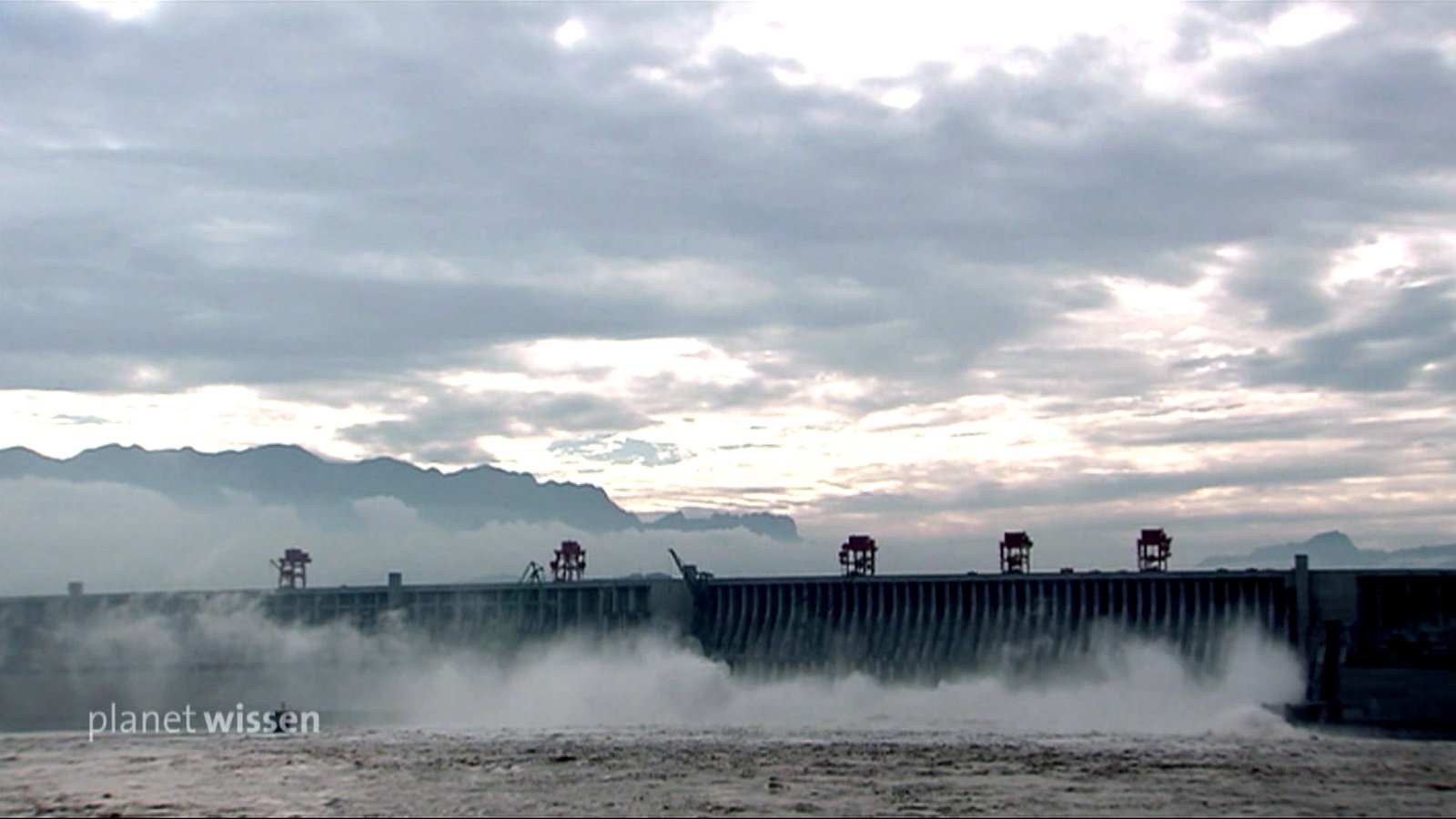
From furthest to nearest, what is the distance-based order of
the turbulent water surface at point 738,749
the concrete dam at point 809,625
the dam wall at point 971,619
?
the dam wall at point 971,619
the concrete dam at point 809,625
the turbulent water surface at point 738,749

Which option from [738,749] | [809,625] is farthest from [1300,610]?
[738,749]

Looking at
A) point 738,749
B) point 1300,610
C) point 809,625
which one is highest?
point 1300,610

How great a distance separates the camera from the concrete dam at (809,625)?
62469 mm

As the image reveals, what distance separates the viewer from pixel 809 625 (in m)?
73.4

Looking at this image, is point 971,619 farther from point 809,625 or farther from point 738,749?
point 738,749

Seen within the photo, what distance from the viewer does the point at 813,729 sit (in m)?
59.3

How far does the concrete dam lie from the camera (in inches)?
2459

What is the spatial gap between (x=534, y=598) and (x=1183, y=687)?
30.9 m

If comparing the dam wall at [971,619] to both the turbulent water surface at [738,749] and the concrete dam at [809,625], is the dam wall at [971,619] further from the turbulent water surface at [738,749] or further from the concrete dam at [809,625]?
the turbulent water surface at [738,749]

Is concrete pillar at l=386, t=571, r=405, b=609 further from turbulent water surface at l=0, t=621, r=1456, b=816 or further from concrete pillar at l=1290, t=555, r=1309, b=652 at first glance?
concrete pillar at l=1290, t=555, r=1309, b=652

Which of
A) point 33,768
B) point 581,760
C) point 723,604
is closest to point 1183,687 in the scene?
point 723,604

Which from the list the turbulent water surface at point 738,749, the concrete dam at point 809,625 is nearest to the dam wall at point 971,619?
the concrete dam at point 809,625

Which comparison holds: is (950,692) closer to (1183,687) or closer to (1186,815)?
(1183,687)

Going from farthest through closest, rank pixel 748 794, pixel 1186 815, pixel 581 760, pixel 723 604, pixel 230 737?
pixel 723 604
pixel 230 737
pixel 581 760
pixel 748 794
pixel 1186 815
